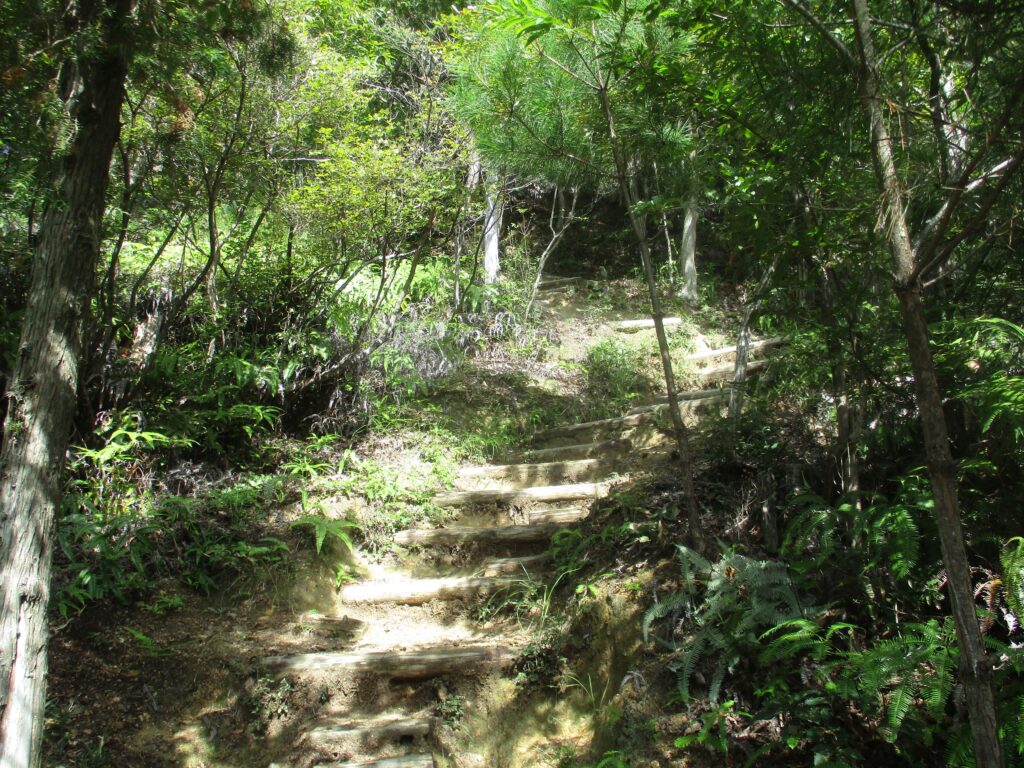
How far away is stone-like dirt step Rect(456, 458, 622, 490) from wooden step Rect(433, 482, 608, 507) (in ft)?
1.16

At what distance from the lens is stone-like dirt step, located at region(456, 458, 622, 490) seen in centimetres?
595

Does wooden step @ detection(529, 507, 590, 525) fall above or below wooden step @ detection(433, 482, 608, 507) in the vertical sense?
below

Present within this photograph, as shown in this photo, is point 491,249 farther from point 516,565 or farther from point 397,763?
point 397,763

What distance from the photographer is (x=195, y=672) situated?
3.69 m

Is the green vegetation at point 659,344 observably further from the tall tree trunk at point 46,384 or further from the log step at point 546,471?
the log step at point 546,471

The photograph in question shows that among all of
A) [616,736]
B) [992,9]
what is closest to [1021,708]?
[616,736]

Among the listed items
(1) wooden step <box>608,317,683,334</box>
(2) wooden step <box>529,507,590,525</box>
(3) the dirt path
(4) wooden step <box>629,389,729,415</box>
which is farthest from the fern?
(1) wooden step <box>608,317,683,334</box>

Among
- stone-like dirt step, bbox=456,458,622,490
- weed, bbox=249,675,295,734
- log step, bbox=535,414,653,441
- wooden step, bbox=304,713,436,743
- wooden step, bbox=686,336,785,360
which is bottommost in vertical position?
wooden step, bbox=304,713,436,743

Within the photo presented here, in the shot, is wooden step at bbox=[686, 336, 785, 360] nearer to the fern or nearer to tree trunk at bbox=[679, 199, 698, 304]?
tree trunk at bbox=[679, 199, 698, 304]

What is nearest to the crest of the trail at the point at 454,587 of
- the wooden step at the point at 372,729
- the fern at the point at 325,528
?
the wooden step at the point at 372,729

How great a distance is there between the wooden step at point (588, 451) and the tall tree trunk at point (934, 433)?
4397 mm

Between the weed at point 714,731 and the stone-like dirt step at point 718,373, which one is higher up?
the stone-like dirt step at point 718,373

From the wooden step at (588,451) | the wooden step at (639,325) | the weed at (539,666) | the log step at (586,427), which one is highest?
the wooden step at (639,325)

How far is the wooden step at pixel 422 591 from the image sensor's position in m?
4.59
